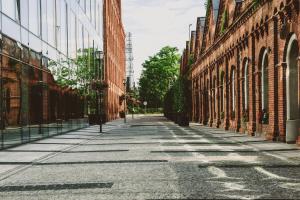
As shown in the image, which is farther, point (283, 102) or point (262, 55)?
point (262, 55)

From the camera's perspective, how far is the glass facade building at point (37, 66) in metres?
16.3

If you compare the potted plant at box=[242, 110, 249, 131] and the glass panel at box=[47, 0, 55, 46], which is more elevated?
the glass panel at box=[47, 0, 55, 46]

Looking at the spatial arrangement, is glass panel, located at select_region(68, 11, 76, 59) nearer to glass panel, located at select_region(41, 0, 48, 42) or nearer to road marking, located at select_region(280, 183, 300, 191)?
glass panel, located at select_region(41, 0, 48, 42)

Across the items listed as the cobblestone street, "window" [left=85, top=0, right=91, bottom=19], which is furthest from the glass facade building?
"window" [left=85, top=0, right=91, bottom=19]

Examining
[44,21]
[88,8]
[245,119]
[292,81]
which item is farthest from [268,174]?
[88,8]

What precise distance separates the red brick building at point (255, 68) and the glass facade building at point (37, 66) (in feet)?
30.3

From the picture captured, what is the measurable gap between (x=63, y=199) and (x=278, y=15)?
13.0 metres

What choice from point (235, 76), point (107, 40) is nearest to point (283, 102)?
point (235, 76)

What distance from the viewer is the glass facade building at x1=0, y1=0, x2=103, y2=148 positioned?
53.4 feet

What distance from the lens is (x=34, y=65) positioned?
20094 mm

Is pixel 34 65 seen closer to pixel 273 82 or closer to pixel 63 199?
pixel 273 82

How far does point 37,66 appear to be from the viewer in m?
20.6

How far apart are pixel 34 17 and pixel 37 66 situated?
82.6 inches

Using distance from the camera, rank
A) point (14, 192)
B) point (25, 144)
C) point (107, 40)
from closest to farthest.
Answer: point (14, 192) → point (25, 144) → point (107, 40)
